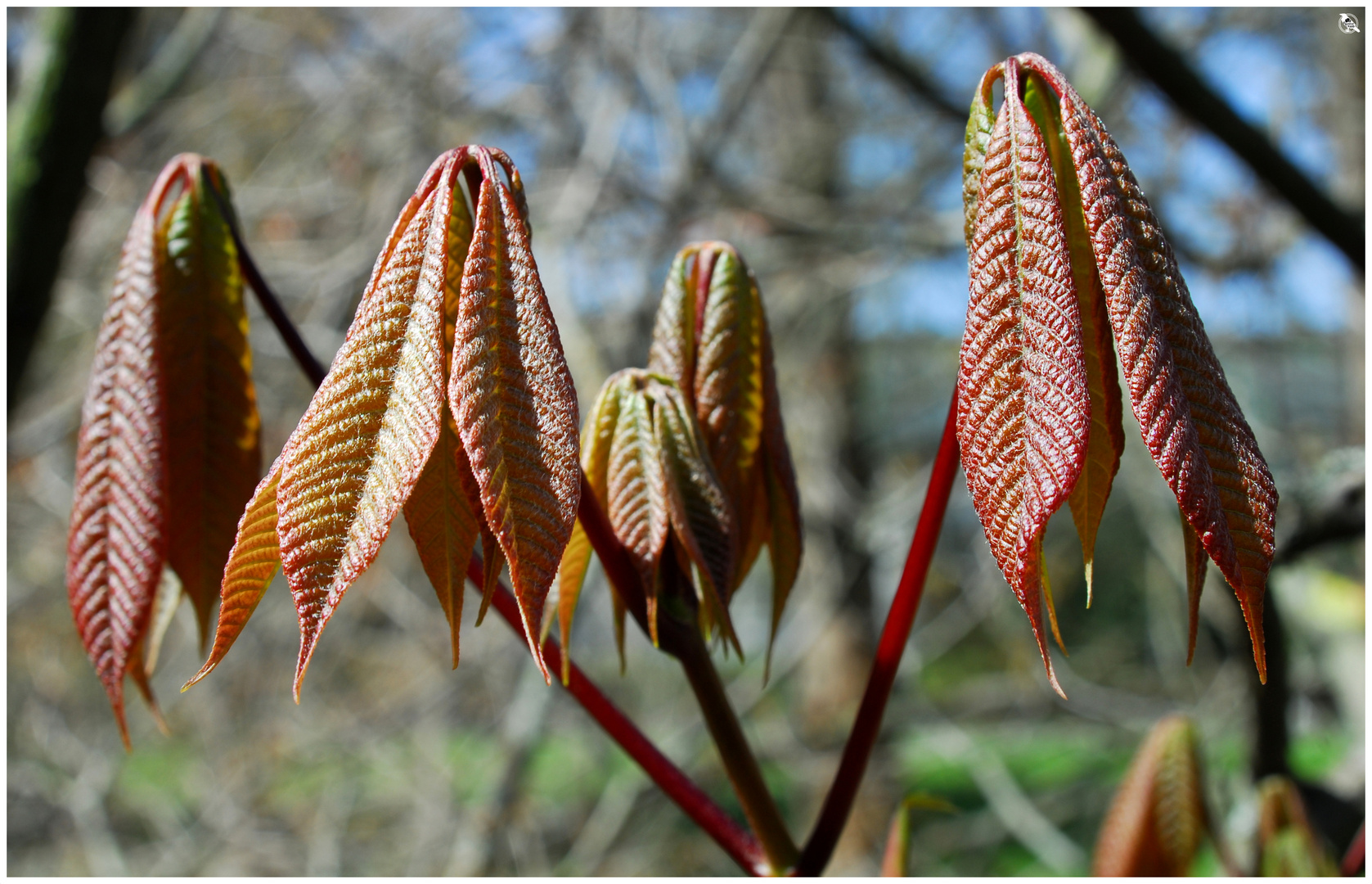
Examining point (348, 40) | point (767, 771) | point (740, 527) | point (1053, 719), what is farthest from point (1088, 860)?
point (348, 40)

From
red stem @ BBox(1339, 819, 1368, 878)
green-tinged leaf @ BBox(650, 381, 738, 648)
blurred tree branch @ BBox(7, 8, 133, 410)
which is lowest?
red stem @ BBox(1339, 819, 1368, 878)

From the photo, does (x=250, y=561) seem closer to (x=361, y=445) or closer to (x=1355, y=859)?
(x=361, y=445)

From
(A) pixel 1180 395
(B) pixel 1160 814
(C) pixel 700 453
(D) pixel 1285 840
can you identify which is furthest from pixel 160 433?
(D) pixel 1285 840

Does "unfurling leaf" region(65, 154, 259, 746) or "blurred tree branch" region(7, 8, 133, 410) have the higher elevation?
"blurred tree branch" region(7, 8, 133, 410)

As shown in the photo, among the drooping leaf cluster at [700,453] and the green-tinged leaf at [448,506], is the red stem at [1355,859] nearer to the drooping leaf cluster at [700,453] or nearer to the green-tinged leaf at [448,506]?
the drooping leaf cluster at [700,453]

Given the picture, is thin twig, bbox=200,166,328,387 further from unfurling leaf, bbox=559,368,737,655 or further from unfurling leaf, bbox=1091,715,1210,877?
unfurling leaf, bbox=1091,715,1210,877

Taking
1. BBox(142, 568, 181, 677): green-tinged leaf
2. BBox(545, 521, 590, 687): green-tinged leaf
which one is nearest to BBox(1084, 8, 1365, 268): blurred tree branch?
BBox(545, 521, 590, 687): green-tinged leaf

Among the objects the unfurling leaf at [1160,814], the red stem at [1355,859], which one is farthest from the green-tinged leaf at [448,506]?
the red stem at [1355,859]
